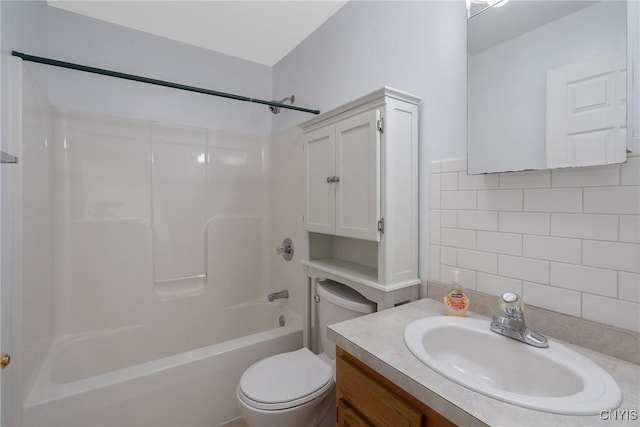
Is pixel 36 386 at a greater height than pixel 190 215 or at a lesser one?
lesser

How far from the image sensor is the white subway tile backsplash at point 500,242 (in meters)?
1.00

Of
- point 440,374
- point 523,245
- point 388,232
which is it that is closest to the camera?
point 440,374

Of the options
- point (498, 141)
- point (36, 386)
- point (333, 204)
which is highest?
point (498, 141)

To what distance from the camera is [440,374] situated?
0.70m

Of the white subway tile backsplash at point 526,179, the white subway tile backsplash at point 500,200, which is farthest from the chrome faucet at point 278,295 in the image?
the white subway tile backsplash at point 526,179

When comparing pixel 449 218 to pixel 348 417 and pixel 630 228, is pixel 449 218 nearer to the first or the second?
pixel 630 228

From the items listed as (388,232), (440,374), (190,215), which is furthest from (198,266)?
(440,374)

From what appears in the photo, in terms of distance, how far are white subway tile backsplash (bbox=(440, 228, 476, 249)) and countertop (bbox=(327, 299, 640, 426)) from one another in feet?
0.91

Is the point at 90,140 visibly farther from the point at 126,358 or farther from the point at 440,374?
the point at 440,374

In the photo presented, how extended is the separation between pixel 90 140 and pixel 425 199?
7.16 feet

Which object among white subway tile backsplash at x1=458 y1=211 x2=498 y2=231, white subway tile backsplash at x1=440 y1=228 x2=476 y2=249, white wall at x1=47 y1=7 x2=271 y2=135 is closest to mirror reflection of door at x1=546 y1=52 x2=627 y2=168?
white subway tile backsplash at x1=458 y1=211 x2=498 y2=231

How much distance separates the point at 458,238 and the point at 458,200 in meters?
0.16

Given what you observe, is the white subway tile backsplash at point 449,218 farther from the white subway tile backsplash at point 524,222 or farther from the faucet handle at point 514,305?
the faucet handle at point 514,305

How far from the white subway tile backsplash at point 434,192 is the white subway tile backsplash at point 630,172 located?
566mm
